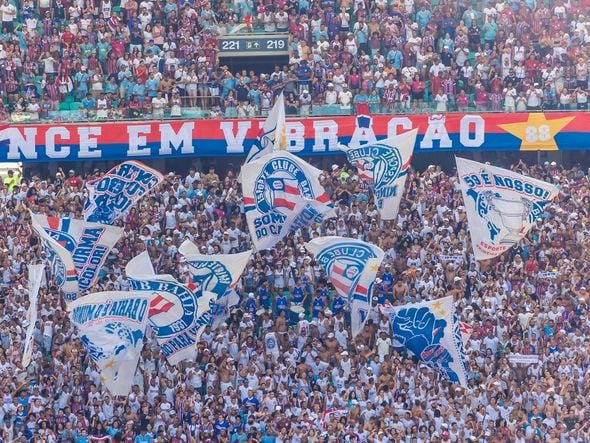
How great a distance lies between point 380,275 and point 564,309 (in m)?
3.32

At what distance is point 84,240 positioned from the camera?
3397cm

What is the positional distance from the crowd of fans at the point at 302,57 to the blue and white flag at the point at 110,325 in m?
9.30

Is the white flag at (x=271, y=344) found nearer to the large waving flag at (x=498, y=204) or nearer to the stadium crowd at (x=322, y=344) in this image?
the stadium crowd at (x=322, y=344)

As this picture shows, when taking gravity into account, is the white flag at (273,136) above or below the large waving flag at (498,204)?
above

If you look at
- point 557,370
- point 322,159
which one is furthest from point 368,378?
point 322,159

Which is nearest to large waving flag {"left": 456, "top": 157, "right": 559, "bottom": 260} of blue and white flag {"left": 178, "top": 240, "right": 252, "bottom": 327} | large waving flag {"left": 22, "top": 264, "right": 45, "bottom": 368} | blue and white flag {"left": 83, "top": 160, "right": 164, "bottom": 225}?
blue and white flag {"left": 178, "top": 240, "right": 252, "bottom": 327}

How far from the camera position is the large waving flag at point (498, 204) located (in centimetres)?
3434

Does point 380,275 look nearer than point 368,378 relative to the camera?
No

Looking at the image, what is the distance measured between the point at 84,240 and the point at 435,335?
630 centimetres

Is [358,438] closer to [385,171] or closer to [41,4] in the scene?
[385,171]

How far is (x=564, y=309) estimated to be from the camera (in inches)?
1337

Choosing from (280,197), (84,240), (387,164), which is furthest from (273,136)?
(84,240)

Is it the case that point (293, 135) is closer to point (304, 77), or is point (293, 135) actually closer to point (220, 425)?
point (304, 77)

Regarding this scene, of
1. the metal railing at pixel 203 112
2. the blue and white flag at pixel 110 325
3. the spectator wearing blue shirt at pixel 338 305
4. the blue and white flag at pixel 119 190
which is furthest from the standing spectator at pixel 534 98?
the blue and white flag at pixel 110 325
